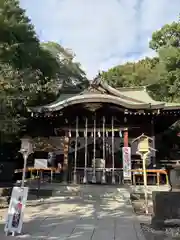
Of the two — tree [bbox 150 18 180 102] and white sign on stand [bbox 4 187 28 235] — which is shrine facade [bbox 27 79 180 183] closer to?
tree [bbox 150 18 180 102]

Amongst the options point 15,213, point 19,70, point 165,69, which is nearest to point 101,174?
point 19,70

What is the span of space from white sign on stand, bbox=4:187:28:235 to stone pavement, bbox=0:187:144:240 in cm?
21

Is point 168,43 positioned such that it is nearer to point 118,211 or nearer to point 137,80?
point 137,80

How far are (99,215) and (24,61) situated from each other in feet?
36.0

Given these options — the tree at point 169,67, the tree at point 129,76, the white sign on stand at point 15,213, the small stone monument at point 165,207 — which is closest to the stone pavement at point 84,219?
the white sign on stand at point 15,213

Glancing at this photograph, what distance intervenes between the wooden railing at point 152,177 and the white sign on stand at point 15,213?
21.6ft

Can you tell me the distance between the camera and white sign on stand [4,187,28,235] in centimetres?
516

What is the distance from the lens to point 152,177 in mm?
12016

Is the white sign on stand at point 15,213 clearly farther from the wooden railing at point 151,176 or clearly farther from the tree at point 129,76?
the tree at point 129,76

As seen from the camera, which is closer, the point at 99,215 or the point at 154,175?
the point at 99,215

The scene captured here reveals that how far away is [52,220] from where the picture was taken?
6441mm

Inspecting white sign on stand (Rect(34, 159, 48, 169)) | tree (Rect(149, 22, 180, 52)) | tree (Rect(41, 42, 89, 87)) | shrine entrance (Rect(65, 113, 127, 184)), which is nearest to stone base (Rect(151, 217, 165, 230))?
shrine entrance (Rect(65, 113, 127, 184))

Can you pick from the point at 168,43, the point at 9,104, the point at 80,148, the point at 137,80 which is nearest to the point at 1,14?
the point at 9,104

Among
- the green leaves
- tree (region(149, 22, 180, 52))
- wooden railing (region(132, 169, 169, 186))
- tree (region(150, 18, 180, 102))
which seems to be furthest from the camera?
tree (region(149, 22, 180, 52))
